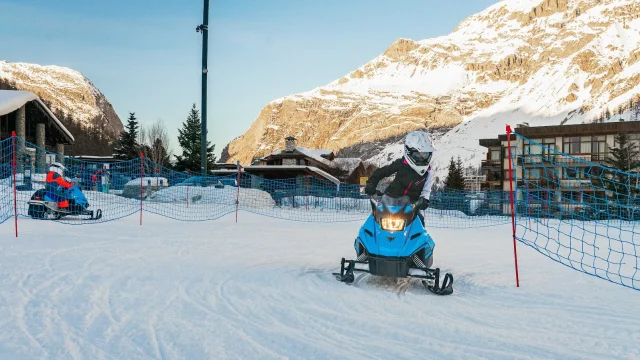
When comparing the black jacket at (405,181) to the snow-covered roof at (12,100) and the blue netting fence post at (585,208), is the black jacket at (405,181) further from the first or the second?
the snow-covered roof at (12,100)

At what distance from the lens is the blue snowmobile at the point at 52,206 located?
44.0 feet

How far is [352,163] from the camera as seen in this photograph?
87.4 meters

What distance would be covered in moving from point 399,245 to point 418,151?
1.27 m

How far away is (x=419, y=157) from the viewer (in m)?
6.21

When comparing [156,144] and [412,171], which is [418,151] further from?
[156,144]

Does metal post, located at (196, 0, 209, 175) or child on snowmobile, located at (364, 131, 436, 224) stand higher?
metal post, located at (196, 0, 209, 175)

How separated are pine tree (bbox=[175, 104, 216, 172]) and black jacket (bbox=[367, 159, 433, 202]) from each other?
36.1m

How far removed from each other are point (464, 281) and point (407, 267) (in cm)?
130

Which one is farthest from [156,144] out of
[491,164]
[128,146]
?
[491,164]

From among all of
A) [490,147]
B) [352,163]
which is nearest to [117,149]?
[490,147]

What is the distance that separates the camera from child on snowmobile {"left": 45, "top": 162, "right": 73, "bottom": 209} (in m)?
13.1

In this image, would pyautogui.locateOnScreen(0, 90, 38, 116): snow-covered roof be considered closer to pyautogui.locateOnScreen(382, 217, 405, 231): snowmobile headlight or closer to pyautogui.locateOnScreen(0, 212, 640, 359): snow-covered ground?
pyautogui.locateOnScreen(0, 212, 640, 359): snow-covered ground

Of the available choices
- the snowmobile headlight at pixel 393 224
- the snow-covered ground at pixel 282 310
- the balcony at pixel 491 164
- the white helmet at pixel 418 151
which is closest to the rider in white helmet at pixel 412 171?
the white helmet at pixel 418 151

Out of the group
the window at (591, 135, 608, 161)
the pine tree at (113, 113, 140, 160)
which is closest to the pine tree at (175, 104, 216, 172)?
the pine tree at (113, 113, 140, 160)
